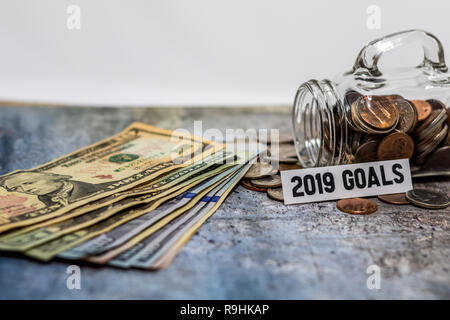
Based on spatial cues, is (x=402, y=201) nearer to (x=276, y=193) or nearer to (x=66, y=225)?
(x=276, y=193)

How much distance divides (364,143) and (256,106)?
34.6 inches

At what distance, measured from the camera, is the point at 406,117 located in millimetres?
861

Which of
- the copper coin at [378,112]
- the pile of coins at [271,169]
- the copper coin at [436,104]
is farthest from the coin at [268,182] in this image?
the copper coin at [436,104]

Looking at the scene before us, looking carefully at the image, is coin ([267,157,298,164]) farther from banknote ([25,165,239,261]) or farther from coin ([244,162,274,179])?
banknote ([25,165,239,261])

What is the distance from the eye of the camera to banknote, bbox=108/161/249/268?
63 centimetres

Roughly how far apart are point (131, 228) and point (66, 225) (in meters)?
0.11

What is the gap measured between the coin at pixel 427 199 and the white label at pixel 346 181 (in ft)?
0.08

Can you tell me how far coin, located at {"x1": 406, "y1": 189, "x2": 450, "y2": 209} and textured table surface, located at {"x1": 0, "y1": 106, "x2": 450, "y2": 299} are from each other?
0.01 m

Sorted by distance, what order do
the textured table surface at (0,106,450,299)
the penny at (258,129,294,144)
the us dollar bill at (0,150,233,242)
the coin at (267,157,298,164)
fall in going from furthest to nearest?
the penny at (258,129,294,144) → the coin at (267,157,298,164) → the us dollar bill at (0,150,233,242) → the textured table surface at (0,106,450,299)

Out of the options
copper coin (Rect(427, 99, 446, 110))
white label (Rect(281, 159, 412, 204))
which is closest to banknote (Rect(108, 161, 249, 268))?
Answer: white label (Rect(281, 159, 412, 204))

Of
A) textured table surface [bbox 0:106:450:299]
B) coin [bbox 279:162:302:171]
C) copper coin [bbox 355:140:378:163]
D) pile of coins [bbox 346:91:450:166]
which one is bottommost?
textured table surface [bbox 0:106:450:299]

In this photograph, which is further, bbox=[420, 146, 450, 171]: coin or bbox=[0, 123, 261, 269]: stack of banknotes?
bbox=[420, 146, 450, 171]: coin

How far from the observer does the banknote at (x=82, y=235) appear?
63 cm

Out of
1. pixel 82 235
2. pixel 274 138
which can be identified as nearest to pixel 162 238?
pixel 82 235
